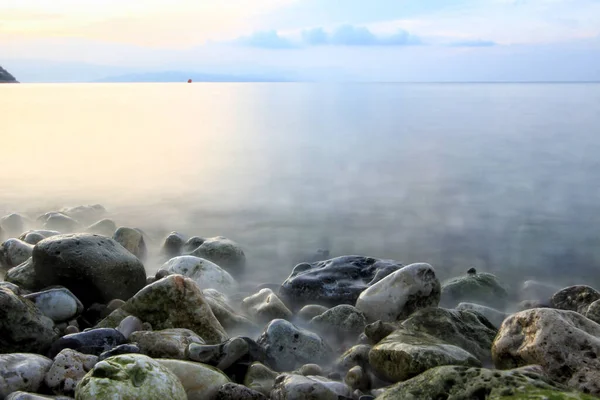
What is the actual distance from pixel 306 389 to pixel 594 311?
3.52 m

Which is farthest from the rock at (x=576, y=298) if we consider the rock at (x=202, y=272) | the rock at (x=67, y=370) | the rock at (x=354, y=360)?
the rock at (x=67, y=370)

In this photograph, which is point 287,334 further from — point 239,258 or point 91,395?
point 239,258

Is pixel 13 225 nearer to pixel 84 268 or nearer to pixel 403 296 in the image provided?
pixel 84 268

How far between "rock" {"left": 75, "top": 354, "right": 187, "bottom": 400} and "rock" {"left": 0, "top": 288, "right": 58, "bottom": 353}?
1388 mm

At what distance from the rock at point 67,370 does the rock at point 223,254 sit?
435cm

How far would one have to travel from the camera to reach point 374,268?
728cm

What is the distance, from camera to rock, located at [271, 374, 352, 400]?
12.7 feet

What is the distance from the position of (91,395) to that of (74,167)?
18139 mm

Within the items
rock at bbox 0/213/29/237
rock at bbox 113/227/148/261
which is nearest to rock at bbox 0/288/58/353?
rock at bbox 113/227/148/261

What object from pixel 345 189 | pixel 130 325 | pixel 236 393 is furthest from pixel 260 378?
pixel 345 189

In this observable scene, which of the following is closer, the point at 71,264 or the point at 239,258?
the point at 71,264

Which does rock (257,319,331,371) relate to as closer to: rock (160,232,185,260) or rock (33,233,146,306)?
rock (33,233,146,306)

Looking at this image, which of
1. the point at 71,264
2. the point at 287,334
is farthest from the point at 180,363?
the point at 71,264

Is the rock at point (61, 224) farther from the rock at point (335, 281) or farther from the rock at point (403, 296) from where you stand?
the rock at point (403, 296)
